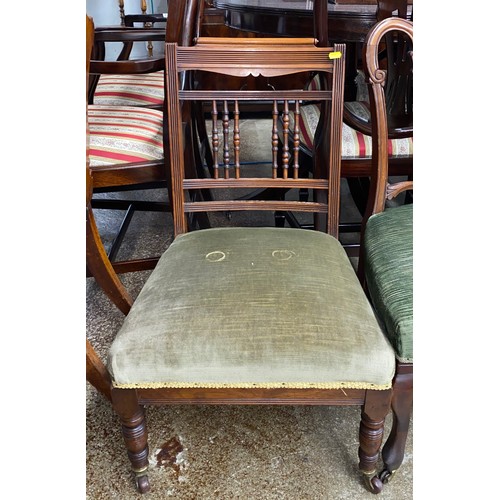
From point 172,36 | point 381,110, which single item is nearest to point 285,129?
point 381,110

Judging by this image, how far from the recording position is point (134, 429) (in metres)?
0.95

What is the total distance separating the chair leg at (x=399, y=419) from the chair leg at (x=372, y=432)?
2 cm

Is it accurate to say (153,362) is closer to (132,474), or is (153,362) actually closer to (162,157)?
(132,474)

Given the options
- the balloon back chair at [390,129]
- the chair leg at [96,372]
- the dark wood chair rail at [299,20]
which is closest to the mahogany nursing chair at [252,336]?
the chair leg at [96,372]

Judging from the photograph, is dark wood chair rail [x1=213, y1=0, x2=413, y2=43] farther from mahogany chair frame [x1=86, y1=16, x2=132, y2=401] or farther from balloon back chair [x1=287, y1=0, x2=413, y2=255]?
mahogany chair frame [x1=86, y1=16, x2=132, y2=401]

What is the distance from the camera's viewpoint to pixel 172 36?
1.29 meters

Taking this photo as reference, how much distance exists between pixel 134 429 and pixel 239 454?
0.30 metres

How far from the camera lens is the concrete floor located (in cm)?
105

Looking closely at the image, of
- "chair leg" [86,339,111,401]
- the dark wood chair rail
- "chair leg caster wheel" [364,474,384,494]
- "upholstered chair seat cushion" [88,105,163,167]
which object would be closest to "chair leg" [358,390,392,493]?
"chair leg caster wheel" [364,474,384,494]

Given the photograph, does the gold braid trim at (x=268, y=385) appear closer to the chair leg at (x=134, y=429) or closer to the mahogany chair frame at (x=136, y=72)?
the chair leg at (x=134, y=429)

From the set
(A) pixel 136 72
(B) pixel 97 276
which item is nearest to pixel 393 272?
(B) pixel 97 276

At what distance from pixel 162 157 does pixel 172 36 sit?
1.11 feet

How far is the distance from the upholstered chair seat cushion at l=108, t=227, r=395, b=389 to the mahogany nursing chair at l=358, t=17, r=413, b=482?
44 millimetres

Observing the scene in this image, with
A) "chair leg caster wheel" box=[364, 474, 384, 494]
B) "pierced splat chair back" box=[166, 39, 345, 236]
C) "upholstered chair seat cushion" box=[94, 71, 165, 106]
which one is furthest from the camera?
"upholstered chair seat cushion" box=[94, 71, 165, 106]
